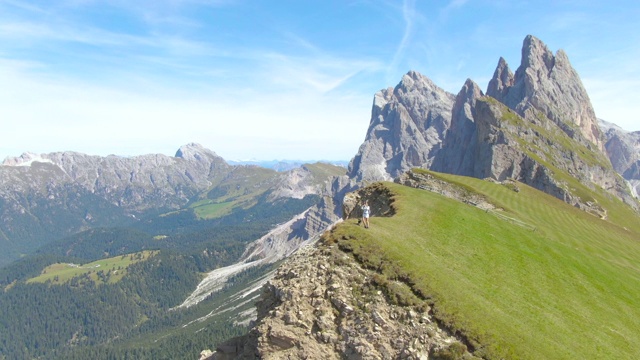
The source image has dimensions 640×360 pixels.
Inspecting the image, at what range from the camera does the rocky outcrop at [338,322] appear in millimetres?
21266

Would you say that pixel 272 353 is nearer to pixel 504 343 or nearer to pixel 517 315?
pixel 504 343

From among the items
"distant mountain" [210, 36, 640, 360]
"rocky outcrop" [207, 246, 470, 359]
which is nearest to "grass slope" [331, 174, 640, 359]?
"distant mountain" [210, 36, 640, 360]

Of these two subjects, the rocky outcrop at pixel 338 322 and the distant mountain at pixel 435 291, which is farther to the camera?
the distant mountain at pixel 435 291

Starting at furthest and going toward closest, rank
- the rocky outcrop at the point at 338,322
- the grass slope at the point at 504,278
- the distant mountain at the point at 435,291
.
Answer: the grass slope at the point at 504,278
the distant mountain at the point at 435,291
the rocky outcrop at the point at 338,322

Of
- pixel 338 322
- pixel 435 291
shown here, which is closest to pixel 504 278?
pixel 435 291

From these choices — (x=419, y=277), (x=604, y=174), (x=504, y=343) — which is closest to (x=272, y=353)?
(x=419, y=277)

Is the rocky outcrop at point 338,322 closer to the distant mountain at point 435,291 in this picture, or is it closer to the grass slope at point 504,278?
the distant mountain at point 435,291

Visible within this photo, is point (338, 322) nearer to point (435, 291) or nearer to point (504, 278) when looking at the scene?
point (435, 291)

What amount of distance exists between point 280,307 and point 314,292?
2.22 m

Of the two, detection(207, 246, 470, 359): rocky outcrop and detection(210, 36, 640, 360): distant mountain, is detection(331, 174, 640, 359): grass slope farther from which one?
detection(207, 246, 470, 359): rocky outcrop

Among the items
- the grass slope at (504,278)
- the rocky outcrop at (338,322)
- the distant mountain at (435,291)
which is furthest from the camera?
the grass slope at (504,278)

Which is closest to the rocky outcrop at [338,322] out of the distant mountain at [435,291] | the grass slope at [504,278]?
the distant mountain at [435,291]

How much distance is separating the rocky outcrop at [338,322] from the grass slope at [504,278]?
172cm

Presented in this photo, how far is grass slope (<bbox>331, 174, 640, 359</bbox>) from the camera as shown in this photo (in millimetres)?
22828
